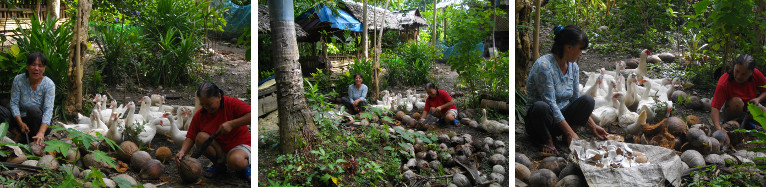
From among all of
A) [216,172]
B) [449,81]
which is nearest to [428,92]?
[449,81]

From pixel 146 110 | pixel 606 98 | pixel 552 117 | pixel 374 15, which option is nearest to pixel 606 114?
pixel 606 98

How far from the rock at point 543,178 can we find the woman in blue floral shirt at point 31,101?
277 centimetres

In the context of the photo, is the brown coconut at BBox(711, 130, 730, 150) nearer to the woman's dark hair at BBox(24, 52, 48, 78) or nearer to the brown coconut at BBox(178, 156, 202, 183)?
the brown coconut at BBox(178, 156, 202, 183)

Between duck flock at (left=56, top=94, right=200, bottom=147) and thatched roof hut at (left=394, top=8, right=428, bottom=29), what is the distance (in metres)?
1.29

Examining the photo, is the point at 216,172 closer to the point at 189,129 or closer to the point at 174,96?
the point at 189,129

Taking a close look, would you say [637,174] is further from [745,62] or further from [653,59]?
[745,62]

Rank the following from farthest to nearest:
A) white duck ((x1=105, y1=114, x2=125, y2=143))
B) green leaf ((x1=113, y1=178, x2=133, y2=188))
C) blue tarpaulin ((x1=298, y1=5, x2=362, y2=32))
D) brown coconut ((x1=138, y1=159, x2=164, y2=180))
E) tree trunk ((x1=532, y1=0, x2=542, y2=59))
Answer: blue tarpaulin ((x1=298, y1=5, x2=362, y2=32)) → tree trunk ((x1=532, y1=0, x2=542, y2=59)) → white duck ((x1=105, y1=114, x2=125, y2=143)) → brown coconut ((x1=138, y1=159, x2=164, y2=180)) → green leaf ((x1=113, y1=178, x2=133, y2=188))

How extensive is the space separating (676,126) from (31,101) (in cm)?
366

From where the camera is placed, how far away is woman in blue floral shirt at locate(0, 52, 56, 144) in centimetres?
289

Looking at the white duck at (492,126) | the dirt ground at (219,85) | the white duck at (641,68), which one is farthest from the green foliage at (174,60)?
the white duck at (641,68)

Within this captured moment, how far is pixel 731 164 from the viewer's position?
2768 millimetres

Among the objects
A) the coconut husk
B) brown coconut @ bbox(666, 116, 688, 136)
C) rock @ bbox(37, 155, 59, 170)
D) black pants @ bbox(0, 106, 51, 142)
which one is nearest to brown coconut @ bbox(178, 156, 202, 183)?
rock @ bbox(37, 155, 59, 170)

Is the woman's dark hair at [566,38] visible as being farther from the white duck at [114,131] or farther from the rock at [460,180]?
the white duck at [114,131]

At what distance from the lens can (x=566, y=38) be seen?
108 inches
